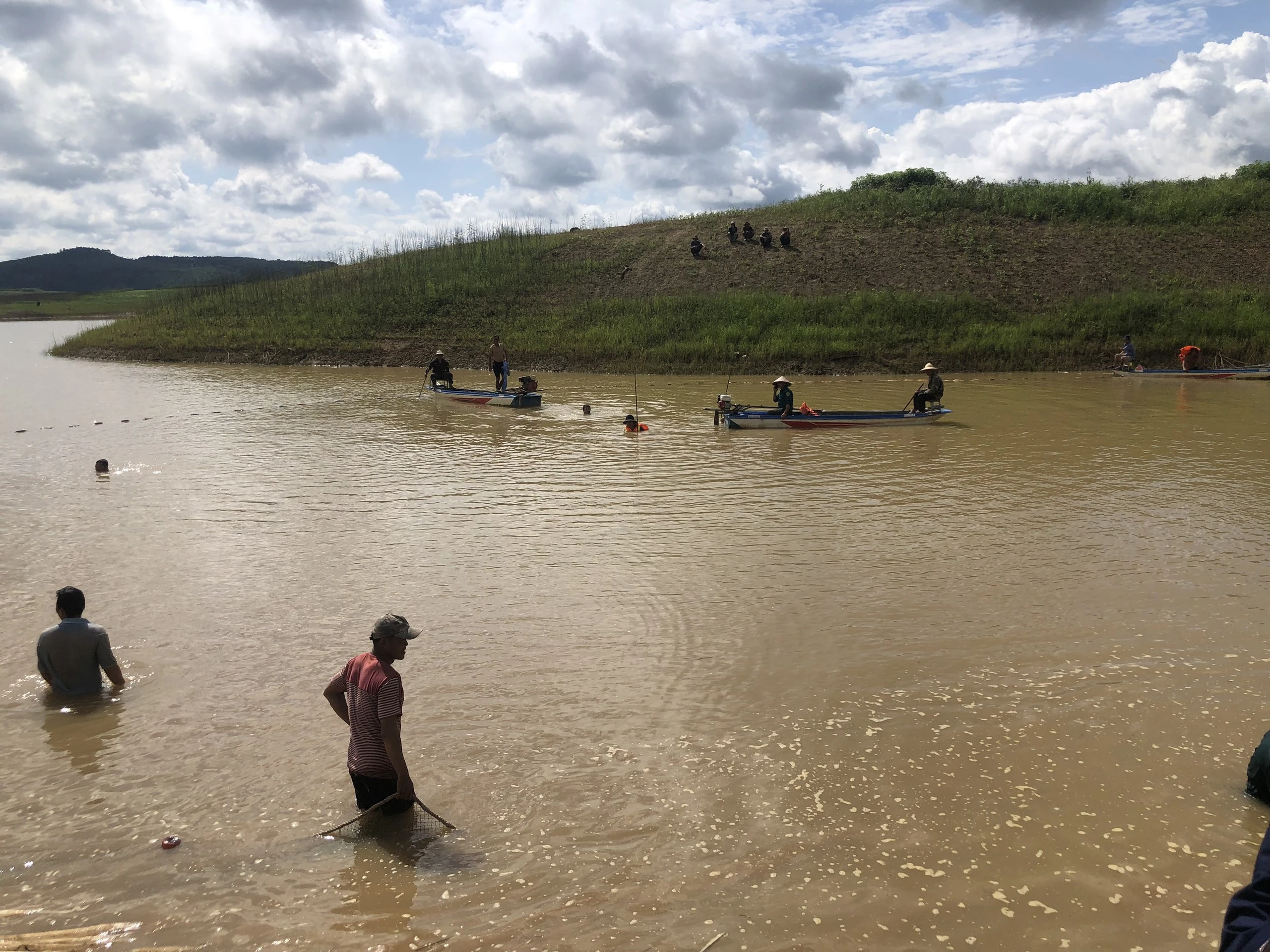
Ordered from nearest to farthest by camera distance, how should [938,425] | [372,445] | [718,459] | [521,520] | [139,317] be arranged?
[521,520], [718,459], [372,445], [938,425], [139,317]

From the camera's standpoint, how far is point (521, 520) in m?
12.1

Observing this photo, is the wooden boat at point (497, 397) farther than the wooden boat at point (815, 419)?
Yes

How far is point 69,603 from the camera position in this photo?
6637mm

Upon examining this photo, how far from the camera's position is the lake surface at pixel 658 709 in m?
4.54

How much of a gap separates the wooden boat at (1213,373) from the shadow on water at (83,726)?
101ft

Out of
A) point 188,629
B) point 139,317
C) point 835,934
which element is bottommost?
point 835,934

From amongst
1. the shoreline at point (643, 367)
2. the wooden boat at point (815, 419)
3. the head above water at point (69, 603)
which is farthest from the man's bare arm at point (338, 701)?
the shoreline at point (643, 367)

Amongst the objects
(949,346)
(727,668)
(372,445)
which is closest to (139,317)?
(372,445)

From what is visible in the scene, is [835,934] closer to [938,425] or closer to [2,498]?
[2,498]

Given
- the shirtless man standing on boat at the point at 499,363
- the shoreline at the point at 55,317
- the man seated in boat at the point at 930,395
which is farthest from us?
the shoreline at the point at 55,317

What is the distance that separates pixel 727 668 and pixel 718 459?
9482mm

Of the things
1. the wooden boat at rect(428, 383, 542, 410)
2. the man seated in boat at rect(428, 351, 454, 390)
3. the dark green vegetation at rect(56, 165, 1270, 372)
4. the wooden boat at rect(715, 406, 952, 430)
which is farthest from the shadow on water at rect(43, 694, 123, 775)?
the dark green vegetation at rect(56, 165, 1270, 372)

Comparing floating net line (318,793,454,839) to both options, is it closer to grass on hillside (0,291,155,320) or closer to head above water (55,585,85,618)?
head above water (55,585,85,618)

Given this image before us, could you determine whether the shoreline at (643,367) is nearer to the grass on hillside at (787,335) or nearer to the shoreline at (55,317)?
the grass on hillside at (787,335)
